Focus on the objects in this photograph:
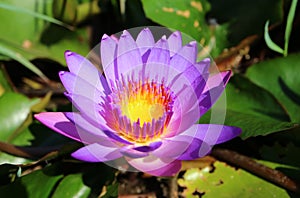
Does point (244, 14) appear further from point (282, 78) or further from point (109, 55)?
point (109, 55)

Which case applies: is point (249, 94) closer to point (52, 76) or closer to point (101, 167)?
point (101, 167)

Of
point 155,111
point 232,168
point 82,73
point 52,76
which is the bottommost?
point 232,168

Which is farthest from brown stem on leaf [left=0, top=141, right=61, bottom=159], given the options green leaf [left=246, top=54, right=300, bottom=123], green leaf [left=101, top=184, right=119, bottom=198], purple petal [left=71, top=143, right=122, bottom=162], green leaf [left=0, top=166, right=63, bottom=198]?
green leaf [left=246, top=54, right=300, bottom=123]

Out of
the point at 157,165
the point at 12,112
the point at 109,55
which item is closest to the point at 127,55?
the point at 109,55

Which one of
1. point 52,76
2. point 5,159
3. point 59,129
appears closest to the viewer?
point 59,129

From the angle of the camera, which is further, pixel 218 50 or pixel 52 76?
pixel 52 76

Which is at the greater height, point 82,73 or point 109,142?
point 82,73

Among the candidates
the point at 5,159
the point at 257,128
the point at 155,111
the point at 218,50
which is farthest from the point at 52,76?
the point at 257,128
